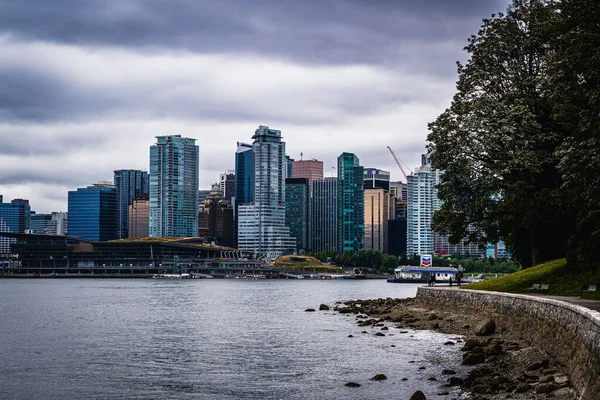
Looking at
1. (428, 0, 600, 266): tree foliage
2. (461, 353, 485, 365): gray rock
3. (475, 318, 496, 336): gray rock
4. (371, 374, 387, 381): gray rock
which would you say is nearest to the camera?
(371, 374, 387, 381): gray rock

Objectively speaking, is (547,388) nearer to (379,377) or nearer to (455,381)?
(455,381)

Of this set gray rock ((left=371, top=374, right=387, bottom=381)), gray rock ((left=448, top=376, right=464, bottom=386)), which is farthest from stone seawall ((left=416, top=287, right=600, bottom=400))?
gray rock ((left=371, top=374, right=387, bottom=381))

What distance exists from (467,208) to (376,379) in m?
38.2

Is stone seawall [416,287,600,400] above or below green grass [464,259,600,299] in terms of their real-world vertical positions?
below

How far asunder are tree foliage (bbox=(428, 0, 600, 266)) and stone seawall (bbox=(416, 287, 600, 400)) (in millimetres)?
9014

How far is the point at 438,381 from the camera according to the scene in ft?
137

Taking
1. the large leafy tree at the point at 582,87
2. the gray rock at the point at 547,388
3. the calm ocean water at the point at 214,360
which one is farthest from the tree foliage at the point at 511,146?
the gray rock at the point at 547,388

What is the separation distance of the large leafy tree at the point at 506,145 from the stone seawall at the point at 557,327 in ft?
33.4

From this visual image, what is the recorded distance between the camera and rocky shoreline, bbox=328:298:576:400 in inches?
1326

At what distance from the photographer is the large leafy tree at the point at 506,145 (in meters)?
71.5

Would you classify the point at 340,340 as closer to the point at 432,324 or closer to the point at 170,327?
the point at 432,324

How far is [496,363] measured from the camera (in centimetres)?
4375

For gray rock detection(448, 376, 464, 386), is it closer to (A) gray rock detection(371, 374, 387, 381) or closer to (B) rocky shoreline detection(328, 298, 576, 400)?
(B) rocky shoreline detection(328, 298, 576, 400)

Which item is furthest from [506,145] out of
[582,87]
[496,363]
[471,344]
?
[496,363]
